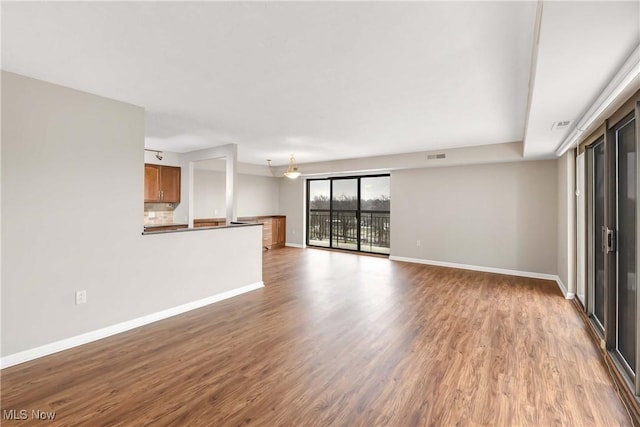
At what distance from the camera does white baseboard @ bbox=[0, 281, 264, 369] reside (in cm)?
240

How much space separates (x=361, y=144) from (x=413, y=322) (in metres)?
3.23

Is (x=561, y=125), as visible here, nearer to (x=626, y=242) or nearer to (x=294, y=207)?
(x=626, y=242)

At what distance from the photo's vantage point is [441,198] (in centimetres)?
624

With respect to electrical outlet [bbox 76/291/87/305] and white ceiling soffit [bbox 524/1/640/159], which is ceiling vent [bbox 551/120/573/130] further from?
electrical outlet [bbox 76/291/87/305]

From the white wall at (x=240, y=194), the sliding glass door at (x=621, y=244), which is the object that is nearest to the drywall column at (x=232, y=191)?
the white wall at (x=240, y=194)

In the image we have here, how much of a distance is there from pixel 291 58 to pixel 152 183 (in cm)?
479

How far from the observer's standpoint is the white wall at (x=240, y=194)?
276 inches

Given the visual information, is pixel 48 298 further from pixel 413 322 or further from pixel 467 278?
pixel 467 278

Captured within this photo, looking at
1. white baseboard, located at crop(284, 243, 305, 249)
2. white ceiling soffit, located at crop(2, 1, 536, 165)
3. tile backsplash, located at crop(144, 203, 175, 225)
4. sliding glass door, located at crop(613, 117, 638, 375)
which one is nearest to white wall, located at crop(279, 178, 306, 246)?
white baseboard, located at crop(284, 243, 305, 249)

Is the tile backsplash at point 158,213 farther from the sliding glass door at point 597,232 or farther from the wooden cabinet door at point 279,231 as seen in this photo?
the sliding glass door at point 597,232

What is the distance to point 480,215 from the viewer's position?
228 inches

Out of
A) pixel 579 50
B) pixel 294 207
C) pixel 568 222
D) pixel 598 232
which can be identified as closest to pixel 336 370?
pixel 579 50

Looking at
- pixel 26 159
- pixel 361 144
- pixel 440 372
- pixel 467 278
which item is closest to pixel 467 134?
pixel 361 144

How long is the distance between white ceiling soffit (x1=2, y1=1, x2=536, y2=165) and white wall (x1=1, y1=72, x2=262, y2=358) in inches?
11.3
